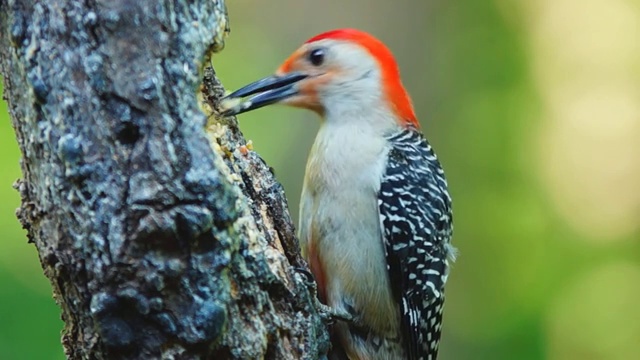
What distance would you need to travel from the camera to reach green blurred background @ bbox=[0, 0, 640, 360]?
6.96 metres

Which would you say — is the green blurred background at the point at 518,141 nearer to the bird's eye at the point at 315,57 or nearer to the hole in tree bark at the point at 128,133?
the bird's eye at the point at 315,57

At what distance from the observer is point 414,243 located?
3.47m

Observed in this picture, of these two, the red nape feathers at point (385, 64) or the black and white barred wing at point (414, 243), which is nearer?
the black and white barred wing at point (414, 243)

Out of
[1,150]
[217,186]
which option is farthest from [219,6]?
[1,150]

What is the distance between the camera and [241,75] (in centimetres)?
699

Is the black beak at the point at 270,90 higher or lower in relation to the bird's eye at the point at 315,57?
lower

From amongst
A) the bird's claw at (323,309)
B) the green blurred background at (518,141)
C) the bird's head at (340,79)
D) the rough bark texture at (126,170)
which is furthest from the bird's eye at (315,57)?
the green blurred background at (518,141)

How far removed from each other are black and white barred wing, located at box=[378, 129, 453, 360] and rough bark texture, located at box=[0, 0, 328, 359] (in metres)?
1.13

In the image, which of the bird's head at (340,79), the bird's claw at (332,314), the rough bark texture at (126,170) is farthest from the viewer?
the bird's head at (340,79)

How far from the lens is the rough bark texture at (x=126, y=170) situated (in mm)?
2297

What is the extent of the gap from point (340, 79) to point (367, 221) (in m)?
0.70

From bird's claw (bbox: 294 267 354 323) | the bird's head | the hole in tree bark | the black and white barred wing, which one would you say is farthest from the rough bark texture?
the bird's head

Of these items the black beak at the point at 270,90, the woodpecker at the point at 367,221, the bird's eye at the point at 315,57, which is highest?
the bird's eye at the point at 315,57

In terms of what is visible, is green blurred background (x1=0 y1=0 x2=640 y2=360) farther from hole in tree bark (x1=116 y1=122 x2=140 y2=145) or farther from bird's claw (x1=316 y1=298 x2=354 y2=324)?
hole in tree bark (x1=116 y1=122 x2=140 y2=145)
